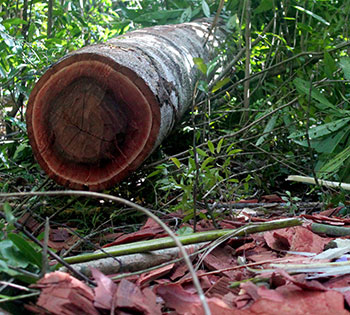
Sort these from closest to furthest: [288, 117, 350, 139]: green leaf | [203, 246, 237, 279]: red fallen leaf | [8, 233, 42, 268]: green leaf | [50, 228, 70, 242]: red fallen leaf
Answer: [8, 233, 42, 268]: green leaf < [203, 246, 237, 279]: red fallen leaf < [50, 228, 70, 242]: red fallen leaf < [288, 117, 350, 139]: green leaf

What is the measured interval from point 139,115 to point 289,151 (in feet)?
4.59

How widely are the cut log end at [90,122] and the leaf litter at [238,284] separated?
456mm

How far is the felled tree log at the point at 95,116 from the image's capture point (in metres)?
2.16

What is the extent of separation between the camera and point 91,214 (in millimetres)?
2438

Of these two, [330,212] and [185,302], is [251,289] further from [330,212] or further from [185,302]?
[330,212]

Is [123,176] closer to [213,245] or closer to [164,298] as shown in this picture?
[213,245]

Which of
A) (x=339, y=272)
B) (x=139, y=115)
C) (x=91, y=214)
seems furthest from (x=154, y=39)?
(x=339, y=272)

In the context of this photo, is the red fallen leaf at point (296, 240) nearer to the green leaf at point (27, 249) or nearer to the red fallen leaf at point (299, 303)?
the red fallen leaf at point (299, 303)

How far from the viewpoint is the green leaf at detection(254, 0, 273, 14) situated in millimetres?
3973

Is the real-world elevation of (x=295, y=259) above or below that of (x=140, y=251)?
below

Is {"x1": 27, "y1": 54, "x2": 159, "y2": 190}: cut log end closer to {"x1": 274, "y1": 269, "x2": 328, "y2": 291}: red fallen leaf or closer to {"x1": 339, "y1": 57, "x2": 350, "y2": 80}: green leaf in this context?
{"x1": 274, "y1": 269, "x2": 328, "y2": 291}: red fallen leaf

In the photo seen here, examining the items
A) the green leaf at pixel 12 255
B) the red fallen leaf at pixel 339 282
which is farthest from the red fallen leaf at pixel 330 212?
the green leaf at pixel 12 255

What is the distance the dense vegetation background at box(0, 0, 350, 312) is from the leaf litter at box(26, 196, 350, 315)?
1.12 feet

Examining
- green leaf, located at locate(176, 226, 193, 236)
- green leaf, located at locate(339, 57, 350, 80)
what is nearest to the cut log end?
green leaf, located at locate(176, 226, 193, 236)
